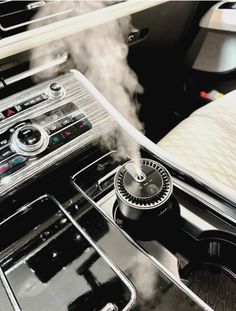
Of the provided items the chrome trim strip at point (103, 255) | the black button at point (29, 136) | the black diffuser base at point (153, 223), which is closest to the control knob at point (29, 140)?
the black button at point (29, 136)

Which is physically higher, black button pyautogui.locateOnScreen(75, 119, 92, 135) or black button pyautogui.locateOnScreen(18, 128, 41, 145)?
black button pyautogui.locateOnScreen(18, 128, 41, 145)

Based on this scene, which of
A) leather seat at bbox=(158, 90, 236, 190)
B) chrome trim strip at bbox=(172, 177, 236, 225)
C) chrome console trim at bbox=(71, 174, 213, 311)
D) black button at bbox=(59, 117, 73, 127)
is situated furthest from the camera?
leather seat at bbox=(158, 90, 236, 190)

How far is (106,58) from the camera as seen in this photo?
3.31 feet

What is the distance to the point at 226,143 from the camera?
982 millimetres

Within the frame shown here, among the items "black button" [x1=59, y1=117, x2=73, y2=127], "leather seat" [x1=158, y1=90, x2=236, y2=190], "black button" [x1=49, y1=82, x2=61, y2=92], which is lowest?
"leather seat" [x1=158, y1=90, x2=236, y2=190]

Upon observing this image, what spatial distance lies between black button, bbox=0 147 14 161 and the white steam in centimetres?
21

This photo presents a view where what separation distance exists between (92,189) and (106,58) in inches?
19.8

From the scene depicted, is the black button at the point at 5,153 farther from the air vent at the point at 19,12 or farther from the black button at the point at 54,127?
the air vent at the point at 19,12

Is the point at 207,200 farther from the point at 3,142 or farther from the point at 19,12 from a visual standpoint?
the point at 19,12

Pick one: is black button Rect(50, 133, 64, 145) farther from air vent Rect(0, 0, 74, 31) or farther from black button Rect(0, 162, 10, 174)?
air vent Rect(0, 0, 74, 31)

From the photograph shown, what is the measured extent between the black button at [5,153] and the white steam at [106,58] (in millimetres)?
208

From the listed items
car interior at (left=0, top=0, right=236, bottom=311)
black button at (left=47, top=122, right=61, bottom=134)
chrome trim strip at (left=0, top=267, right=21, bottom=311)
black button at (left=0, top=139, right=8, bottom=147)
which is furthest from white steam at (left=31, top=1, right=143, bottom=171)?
chrome trim strip at (left=0, top=267, right=21, bottom=311)

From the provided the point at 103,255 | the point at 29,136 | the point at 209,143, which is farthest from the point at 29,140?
the point at 209,143

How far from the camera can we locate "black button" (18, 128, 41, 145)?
25.6 inches
